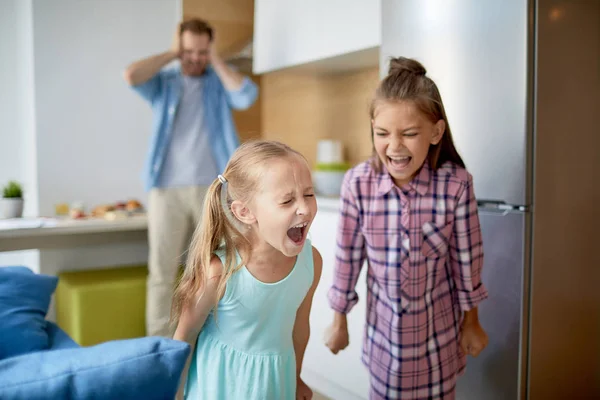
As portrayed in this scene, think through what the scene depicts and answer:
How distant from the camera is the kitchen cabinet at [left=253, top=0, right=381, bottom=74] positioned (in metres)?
2.34

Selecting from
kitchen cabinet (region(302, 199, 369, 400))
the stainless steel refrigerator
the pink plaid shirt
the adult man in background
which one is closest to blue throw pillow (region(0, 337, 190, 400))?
the pink plaid shirt

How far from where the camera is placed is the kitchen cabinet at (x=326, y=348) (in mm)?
2268

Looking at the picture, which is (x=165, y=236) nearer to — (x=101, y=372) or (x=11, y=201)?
(x=11, y=201)

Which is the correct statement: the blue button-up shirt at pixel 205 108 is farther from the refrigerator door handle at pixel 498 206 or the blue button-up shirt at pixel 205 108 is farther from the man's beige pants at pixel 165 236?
the refrigerator door handle at pixel 498 206

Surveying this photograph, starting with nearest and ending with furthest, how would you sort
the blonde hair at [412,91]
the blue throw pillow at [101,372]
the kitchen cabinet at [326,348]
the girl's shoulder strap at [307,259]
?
the blue throw pillow at [101,372], the girl's shoulder strap at [307,259], the blonde hair at [412,91], the kitchen cabinet at [326,348]

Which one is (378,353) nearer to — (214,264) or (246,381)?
(246,381)

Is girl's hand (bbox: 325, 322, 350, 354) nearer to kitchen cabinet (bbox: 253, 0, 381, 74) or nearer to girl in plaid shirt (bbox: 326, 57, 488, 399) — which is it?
girl in plaid shirt (bbox: 326, 57, 488, 399)

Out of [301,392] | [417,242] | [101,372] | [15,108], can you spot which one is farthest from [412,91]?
[15,108]

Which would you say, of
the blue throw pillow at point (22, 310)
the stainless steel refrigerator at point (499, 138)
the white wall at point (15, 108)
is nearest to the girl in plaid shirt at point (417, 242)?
the stainless steel refrigerator at point (499, 138)

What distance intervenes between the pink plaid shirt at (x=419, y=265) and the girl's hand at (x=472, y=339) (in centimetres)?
3

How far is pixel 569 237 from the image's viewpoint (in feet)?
5.66

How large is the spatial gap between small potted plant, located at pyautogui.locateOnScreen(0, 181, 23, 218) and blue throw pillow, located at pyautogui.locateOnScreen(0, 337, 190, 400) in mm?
1976

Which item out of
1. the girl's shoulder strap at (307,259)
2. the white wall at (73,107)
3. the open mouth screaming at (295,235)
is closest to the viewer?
the open mouth screaming at (295,235)

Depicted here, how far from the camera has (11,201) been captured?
268 centimetres
